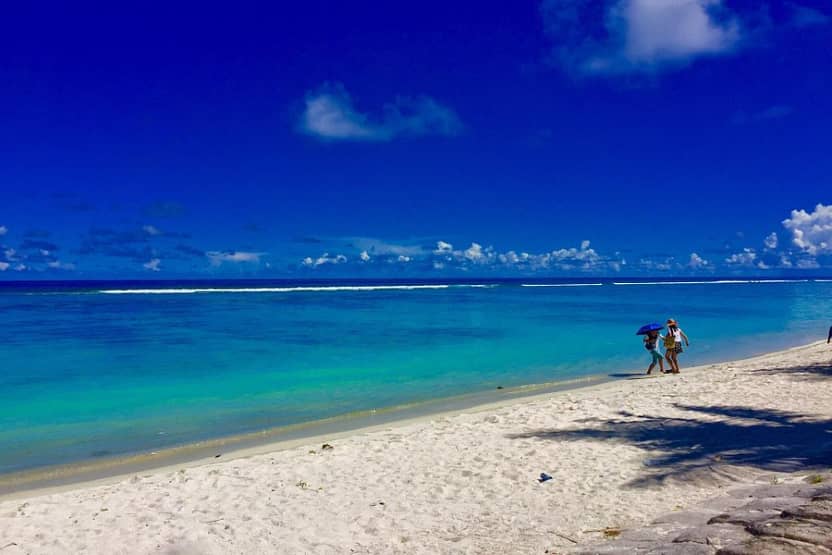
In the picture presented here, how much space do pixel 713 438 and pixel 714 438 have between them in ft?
0.05

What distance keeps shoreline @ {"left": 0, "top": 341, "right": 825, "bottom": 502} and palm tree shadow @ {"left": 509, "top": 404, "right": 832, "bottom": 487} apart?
3.32 m

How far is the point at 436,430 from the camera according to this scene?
1098 cm

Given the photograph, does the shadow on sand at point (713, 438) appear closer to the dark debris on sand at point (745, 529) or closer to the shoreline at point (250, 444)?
the dark debris on sand at point (745, 529)

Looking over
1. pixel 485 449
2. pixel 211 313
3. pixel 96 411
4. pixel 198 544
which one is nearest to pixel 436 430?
pixel 485 449

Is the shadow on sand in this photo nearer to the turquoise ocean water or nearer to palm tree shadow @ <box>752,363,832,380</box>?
palm tree shadow @ <box>752,363,832,380</box>

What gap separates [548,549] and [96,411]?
38.3 feet

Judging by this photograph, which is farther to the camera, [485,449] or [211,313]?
[211,313]

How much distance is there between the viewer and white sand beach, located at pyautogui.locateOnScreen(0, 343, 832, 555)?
248 inches

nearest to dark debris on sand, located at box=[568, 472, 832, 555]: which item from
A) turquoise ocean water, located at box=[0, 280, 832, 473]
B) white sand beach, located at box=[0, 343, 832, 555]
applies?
white sand beach, located at box=[0, 343, 832, 555]

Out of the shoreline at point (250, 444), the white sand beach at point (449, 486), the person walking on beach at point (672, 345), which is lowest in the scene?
the shoreline at point (250, 444)

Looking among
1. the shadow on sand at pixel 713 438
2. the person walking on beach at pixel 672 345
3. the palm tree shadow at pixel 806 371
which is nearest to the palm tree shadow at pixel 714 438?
the shadow on sand at pixel 713 438

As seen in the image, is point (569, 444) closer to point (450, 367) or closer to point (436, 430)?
point (436, 430)

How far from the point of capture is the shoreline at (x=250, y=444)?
9086 mm

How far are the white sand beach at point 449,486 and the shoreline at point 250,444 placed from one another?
327 millimetres
